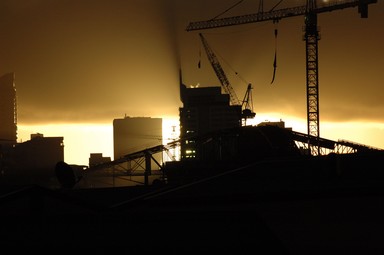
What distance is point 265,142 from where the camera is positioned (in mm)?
181375

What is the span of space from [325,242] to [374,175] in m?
34.6

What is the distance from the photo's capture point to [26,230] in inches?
1093

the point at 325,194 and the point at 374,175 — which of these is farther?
the point at 374,175

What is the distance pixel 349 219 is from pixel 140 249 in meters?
13.2

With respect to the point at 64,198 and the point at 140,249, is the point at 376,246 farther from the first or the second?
the point at 64,198

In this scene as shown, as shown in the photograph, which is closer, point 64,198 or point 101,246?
point 101,246

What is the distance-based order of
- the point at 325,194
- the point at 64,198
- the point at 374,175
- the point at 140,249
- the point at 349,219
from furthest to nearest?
the point at 374,175 < the point at 325,194 < the point at 349,219 < the point at 64,198 < the point at 140,249

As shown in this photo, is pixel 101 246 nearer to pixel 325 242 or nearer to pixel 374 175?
pixel 325 242

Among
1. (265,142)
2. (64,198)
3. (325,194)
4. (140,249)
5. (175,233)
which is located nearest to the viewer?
(140,249)

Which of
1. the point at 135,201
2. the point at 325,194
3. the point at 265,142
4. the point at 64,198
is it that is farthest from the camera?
the point at 265,142

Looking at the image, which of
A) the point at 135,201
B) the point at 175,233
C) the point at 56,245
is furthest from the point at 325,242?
the point at 135,201

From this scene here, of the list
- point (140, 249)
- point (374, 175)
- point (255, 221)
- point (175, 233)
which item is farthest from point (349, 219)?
point (374, 175)

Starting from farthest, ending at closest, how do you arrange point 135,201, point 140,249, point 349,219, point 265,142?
point 265,142 → point 135,201 → point 349,219 → point 140,249

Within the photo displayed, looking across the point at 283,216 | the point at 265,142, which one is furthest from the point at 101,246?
the point at 265,142
